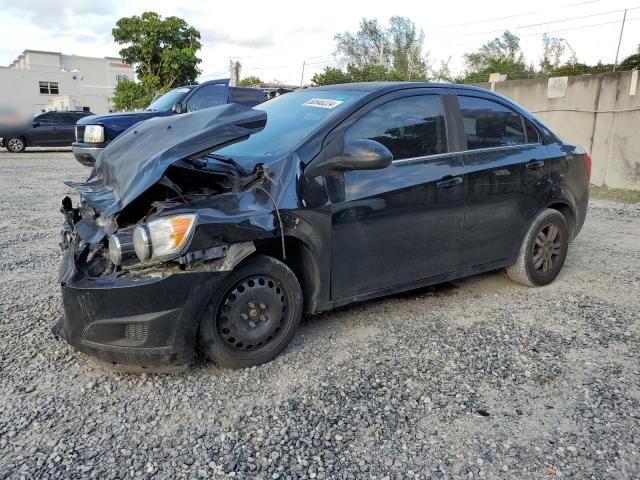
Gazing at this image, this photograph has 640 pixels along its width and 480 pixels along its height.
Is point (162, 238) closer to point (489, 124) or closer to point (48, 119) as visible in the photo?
point (489, 124)

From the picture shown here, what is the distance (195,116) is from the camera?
330 cm

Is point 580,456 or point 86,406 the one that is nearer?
point 580,456

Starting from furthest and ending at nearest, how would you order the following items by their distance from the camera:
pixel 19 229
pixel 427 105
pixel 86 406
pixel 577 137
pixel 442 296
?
pixel 577 137 < pixel 19 229 < pixel 442 296 < pixel 427 105 < pixel 86 406

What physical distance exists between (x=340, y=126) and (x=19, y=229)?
4911 millimetres

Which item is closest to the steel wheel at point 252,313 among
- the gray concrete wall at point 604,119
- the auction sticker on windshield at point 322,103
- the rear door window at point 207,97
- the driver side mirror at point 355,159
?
the driver side mirror at point 355,159

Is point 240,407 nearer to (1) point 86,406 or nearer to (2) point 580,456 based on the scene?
(1) point 86,406

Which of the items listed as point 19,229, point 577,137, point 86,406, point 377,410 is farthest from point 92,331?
point 577,137

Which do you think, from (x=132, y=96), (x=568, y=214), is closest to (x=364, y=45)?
(x=132, y=96)

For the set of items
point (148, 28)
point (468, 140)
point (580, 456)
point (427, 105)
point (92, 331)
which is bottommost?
point (580, 456)

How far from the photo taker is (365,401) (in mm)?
2826

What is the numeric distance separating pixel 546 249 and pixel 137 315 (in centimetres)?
352

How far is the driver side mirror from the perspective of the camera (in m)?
3.13

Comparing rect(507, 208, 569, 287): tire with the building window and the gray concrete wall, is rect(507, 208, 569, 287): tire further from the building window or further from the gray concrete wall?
the building window

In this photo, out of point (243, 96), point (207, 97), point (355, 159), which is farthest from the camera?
point (243, 96)
